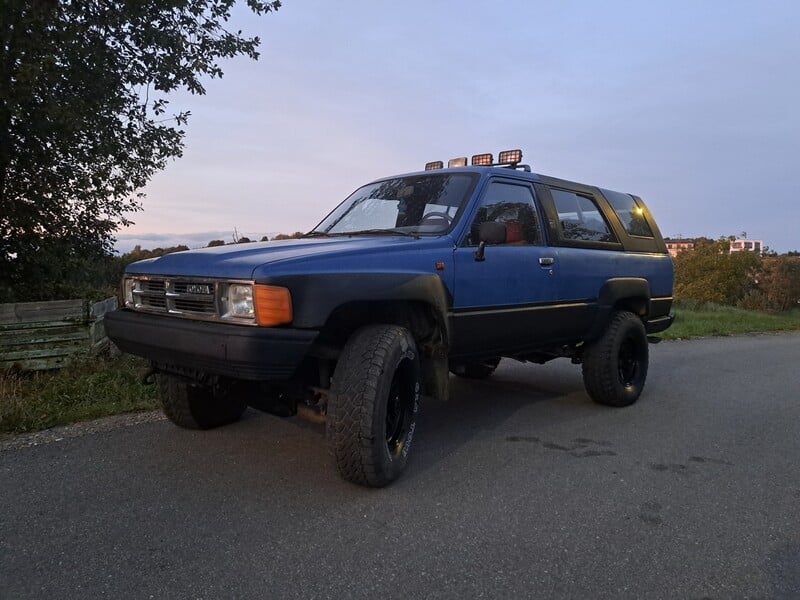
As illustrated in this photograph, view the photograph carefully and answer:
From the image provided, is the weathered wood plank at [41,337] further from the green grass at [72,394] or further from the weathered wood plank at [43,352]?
the green grass at [72,394]

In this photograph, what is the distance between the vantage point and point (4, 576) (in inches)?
93.6

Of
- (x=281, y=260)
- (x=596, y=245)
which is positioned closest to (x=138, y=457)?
(x=281, y=260)

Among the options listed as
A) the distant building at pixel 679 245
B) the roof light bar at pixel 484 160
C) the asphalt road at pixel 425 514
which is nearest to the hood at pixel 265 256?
the asphalt road at pixel 425 514

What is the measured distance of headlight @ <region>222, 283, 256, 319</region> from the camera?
293cm

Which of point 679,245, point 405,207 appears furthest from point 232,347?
point 679,245

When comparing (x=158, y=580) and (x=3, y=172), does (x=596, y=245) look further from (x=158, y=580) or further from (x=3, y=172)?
(x=3, y=172)

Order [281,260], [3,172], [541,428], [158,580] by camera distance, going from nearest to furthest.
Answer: [158,580], [281,260], [541,428], [3,172]

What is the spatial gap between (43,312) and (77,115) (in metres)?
2.07

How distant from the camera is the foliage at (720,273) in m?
37.6

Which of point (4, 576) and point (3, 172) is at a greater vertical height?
point (3, 172)

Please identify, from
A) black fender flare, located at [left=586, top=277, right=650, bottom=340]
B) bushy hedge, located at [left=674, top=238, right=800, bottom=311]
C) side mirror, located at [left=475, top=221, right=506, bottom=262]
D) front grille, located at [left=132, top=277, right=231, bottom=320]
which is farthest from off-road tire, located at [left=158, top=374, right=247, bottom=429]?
bushy hedge, located at [left=674, top=238, right=800, bottom=311]

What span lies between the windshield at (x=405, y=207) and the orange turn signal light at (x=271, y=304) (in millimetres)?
1315

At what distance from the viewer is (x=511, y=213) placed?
4426 mm

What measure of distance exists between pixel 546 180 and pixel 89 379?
437 cm
